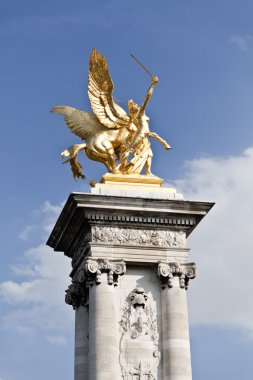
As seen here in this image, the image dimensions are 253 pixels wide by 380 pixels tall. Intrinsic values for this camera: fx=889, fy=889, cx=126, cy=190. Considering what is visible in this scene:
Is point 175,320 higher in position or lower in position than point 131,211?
lower

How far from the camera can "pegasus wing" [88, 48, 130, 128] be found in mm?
27656

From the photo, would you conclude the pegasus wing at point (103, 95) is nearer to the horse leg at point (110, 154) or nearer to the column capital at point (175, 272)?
the horse leg at point (110, 154)

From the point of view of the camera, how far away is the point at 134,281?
2527cm

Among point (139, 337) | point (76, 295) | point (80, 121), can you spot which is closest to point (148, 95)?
point (80, 121)

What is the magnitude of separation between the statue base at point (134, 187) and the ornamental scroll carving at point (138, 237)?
1020 millimetres

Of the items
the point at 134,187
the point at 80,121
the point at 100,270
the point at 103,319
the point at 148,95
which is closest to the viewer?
the point at 103,319

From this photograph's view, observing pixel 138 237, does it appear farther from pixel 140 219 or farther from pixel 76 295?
pixel 76 295

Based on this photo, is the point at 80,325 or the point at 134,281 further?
the point at 80,325

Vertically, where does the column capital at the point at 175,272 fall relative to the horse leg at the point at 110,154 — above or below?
below

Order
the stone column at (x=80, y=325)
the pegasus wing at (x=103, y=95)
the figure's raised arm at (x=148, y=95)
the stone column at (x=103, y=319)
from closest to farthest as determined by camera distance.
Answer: the stone column at (x=103, y=319)
the stone column at (x=80, y=325)
the figure's raised arm at (x=148, y=95)
the pegasus wing at (x=103, y=95)

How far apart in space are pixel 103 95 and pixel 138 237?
16.7ft

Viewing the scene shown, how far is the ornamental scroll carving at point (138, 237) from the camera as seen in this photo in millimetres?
25266

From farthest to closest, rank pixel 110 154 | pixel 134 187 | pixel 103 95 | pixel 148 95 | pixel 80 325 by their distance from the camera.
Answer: pixel 103 95 → pixel 148 95 → pixel 110 154 → pixel 80 325 → pixel 134 187

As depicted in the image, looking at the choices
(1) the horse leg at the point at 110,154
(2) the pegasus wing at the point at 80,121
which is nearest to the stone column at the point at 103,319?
(1) the horse leg at the point at 110,154
